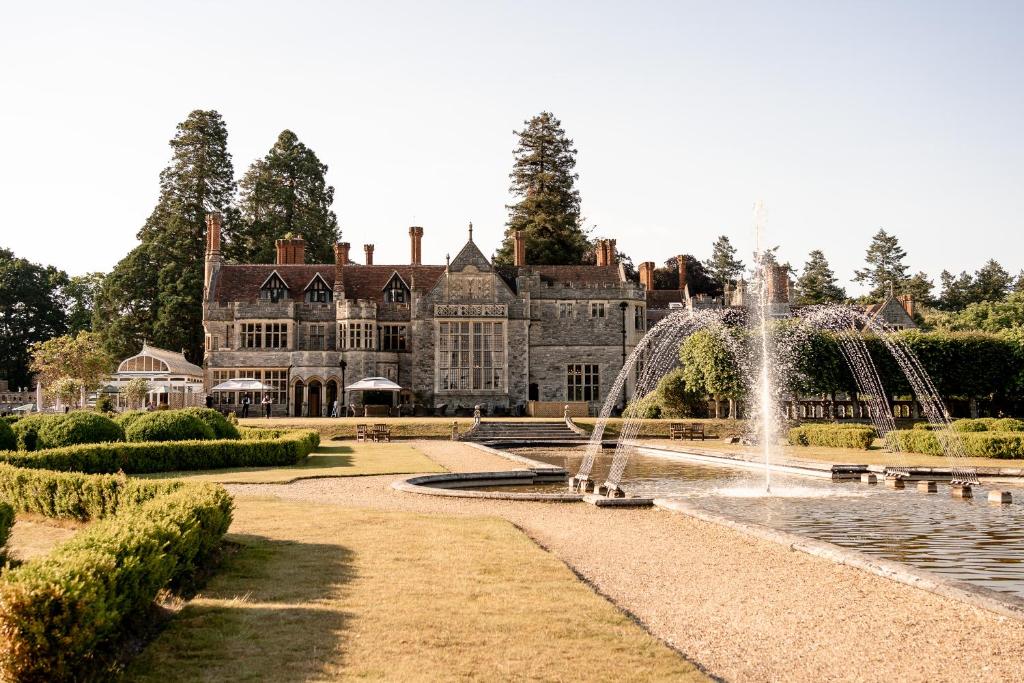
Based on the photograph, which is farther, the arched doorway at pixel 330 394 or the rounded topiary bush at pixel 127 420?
the arched doorway at pixel 330 394

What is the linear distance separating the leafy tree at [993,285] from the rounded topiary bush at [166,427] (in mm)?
88096

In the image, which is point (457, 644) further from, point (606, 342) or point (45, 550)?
point (606, 342)

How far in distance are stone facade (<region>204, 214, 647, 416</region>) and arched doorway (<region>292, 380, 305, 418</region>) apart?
84 mm

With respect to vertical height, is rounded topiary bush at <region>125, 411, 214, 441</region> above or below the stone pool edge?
above

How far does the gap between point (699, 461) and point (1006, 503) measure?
12.6 m

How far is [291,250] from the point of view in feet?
200

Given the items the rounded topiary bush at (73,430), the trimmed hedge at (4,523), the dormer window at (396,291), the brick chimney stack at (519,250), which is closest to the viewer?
the trimmed hedge at (4,523)

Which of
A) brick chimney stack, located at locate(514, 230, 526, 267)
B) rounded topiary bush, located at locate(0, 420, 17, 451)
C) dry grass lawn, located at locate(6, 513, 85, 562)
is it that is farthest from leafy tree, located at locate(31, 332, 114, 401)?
dry grass lawn, located at locate(6, 513, 85, 562)

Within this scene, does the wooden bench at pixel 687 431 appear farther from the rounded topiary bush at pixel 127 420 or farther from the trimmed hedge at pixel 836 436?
the rounded topiary bush at pixel 127 420

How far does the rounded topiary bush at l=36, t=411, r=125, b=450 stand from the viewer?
2359 cm

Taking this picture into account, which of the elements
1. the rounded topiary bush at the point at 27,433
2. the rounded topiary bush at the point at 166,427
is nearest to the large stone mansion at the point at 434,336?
the rounded topiary bush at the point at 166,427

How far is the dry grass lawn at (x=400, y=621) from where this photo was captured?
6.83 meters

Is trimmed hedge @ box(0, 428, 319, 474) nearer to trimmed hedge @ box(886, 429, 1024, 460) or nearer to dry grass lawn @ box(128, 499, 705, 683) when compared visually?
dry grass lawn @ box(128, 499, 705, 683)

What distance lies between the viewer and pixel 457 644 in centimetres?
741
